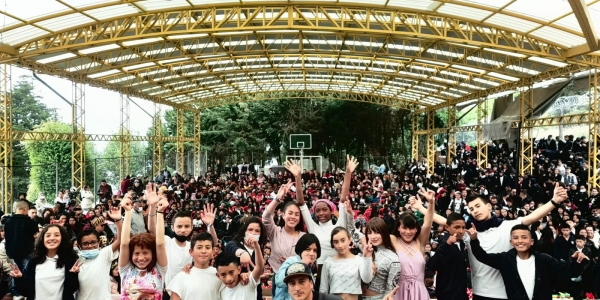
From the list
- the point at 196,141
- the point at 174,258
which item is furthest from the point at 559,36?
the point at 196,141

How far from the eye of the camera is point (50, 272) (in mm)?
3838

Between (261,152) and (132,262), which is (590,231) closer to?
(132,262)

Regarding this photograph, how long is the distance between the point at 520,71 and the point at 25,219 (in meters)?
17.4

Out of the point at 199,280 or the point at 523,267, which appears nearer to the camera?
the point at 199,280

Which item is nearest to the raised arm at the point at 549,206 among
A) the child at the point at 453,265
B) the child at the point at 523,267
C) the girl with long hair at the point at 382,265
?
the child at the point at 523,267

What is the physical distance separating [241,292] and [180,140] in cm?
2581

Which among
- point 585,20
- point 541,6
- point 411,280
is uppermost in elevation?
point 541,6

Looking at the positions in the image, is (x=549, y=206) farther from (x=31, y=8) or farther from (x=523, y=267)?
(x=31, y=8)

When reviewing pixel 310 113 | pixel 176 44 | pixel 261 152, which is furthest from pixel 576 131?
pixel 176 44

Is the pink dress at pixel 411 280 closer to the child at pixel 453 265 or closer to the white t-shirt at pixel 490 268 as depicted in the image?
the child at pixel 453 265

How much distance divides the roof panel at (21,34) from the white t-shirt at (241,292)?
12.3 metres

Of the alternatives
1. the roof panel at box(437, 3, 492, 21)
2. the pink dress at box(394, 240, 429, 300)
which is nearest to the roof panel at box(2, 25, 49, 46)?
the roof panel at box(437, 3, 492, 21)

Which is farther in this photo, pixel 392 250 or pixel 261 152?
pixel 261 152

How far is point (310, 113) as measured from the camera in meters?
37.8
